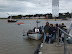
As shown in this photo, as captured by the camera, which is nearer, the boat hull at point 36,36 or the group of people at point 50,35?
the group of people at point 50,35

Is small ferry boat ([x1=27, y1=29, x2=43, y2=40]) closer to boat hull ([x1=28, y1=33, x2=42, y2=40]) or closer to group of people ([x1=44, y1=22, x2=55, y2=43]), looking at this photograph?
boat hull ([x1=28, y1=33, x2=42, y2=40])

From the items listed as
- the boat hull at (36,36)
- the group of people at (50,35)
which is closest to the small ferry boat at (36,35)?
the boat hull at (36,36)

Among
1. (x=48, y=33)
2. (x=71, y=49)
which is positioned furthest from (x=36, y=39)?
(x=71, y=49)

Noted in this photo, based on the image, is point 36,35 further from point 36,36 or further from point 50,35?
point 50,35

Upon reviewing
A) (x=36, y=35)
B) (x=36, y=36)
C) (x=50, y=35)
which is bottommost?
(x=36, y=36)

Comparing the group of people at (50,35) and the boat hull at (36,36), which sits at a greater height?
the group of people at (50,35)

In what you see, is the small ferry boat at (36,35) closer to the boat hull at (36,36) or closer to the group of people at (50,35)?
the boat hull at (36,36)

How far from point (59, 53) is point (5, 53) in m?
8.06

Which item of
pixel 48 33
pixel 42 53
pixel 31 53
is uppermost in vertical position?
pixel 48 33

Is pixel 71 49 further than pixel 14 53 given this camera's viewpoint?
No

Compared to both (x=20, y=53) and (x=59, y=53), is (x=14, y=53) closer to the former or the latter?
(x=20, y=53)

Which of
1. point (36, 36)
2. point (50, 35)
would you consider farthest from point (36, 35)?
point (50, 35)

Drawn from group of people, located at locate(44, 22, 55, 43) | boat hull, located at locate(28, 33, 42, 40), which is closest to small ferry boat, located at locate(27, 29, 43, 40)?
boat hull, located at locate(28, 33, 42, 40)

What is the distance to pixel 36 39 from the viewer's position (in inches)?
851
